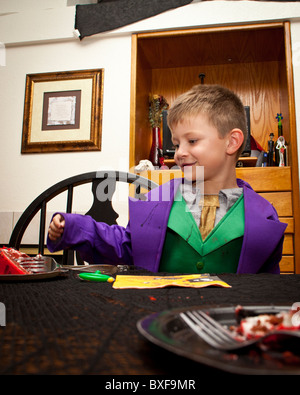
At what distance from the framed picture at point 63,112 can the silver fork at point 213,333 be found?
223 centimetres

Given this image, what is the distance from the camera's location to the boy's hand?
0.74m

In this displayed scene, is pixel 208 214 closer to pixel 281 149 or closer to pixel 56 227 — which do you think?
pixel 56 227

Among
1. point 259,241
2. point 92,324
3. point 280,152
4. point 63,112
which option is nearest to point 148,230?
point 259,241

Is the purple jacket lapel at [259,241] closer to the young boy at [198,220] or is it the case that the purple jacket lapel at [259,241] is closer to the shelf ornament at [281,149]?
the young boy at [198,220]

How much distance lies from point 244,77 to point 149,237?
232cm

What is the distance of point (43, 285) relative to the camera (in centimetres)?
49

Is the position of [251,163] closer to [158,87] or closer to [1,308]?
[158,87]

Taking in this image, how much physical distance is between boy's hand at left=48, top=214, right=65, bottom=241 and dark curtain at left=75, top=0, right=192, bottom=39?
2.11 meters

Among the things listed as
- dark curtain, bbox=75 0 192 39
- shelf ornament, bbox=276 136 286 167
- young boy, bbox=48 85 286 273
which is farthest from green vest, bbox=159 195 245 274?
dark curtain, bbox=75 0 192 39

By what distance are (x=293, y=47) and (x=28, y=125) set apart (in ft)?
6.54

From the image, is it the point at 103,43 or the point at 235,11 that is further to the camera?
the point at 103,43

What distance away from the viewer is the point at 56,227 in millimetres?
743

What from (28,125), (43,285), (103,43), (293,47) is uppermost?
(103,43)
